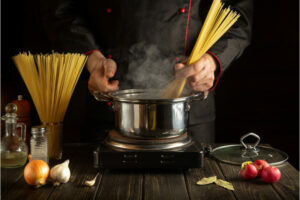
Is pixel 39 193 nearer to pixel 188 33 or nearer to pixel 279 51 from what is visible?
pixel 188 33

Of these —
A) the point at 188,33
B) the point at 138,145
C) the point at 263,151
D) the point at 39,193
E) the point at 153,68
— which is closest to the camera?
the point at 39,193

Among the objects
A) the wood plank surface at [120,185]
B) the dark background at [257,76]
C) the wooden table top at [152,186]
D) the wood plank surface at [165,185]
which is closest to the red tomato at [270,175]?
the wooden table top at [152,186]

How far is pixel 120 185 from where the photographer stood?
1.30m

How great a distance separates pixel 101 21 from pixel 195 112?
71 centimetres

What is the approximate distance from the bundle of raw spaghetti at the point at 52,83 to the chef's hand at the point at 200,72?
16.6 inches

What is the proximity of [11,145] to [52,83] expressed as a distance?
11.1 inches

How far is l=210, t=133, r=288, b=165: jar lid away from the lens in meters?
1.52

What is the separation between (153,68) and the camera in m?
1.94

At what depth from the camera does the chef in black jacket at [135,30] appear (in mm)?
1982

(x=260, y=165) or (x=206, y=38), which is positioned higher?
(x=206, y=38)

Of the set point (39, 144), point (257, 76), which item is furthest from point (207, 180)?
point (257, 76)

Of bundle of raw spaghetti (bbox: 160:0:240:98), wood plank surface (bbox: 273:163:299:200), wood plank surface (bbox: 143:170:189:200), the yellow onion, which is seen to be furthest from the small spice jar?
wood plank surface (bbox: 273:163:299:200)

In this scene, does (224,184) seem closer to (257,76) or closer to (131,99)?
(131,99)

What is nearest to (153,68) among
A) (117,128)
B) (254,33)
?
(117,128)
